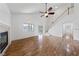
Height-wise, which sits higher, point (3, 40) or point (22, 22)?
point (22, 22)

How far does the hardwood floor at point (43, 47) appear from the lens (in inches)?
71.5

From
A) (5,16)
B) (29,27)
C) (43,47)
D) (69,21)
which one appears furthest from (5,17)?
(69,21)

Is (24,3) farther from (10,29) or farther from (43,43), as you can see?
(43,43)

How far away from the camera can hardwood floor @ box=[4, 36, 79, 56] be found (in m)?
1.82

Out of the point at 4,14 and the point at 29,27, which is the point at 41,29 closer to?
the point at 29,27

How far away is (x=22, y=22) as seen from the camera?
1.84m

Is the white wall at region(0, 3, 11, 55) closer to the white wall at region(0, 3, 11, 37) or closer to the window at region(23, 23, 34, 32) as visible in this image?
the white wall at region(0, 3, 11, 37)

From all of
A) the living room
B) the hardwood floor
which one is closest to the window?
the living room

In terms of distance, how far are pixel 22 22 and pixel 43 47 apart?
1.36ft

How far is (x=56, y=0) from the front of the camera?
1.84m

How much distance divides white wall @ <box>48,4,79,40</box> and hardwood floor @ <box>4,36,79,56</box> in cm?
7

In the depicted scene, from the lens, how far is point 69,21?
1817mm

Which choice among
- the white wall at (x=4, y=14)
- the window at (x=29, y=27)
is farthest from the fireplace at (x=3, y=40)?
the window at (x=29, y=27)

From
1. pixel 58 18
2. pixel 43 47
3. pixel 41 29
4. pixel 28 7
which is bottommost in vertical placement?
pixel 43 47
